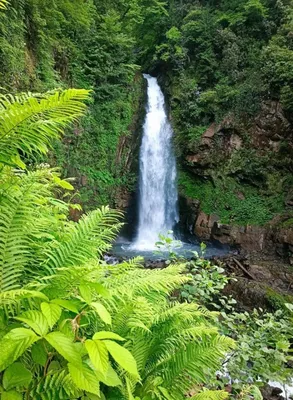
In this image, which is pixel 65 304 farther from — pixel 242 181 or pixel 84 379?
pixel 242 181

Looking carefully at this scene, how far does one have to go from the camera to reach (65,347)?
0.89 meters

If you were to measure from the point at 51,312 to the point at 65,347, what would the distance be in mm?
115

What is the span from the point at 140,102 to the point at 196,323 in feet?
47.9

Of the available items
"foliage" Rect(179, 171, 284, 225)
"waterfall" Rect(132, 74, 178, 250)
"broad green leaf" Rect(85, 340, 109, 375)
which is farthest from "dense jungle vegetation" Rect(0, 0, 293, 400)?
"waterfall" Rect(132, 74, 178, 250)

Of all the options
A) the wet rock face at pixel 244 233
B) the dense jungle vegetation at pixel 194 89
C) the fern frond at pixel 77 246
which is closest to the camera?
the fern frond at pixel 77 246

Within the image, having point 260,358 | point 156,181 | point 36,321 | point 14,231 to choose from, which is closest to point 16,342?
point 36,321

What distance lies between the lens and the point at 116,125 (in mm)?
13469

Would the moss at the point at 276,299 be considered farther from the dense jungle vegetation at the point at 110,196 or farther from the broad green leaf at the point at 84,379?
the broad green leaf at the point at 84,379

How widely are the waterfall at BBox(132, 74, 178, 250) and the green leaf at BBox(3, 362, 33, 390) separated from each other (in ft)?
39.1

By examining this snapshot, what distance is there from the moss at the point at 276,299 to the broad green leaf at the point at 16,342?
7024 mm

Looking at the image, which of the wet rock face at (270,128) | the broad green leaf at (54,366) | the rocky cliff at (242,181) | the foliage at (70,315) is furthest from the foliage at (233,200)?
the broad green leaf at (54,366)

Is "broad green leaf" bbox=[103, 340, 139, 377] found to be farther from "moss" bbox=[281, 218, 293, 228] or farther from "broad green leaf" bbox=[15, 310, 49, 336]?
"moss" bbox=[281, 218, 293, 228]

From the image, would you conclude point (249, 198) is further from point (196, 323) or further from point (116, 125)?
point (196, 323)

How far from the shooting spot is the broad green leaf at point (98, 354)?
83cm
